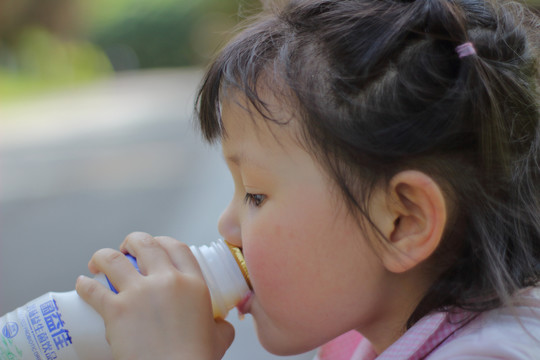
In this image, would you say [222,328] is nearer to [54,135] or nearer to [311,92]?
[311,92]


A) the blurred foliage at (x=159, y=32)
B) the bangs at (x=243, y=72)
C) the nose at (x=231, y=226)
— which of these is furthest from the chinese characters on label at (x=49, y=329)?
the blurred foliage at (x=159, y=32)

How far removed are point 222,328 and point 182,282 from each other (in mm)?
125

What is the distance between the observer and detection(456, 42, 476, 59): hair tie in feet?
3.17

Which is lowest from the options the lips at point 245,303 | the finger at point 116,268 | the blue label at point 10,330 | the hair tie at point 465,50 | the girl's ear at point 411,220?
the lips at point 245,303

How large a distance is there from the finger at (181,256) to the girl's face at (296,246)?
0.32 ft

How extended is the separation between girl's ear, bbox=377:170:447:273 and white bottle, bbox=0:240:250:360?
0.90 ft

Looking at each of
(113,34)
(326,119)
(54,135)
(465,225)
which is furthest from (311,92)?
(113,34)

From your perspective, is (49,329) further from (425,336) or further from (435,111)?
(435,111)

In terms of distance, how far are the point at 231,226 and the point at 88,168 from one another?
16.5ft

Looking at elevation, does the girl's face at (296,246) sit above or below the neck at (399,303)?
above

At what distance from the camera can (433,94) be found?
965 mm

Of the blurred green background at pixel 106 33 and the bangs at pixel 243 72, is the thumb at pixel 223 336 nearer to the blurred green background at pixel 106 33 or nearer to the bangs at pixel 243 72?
the bangs at pixel 243 72

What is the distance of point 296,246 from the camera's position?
104 cm

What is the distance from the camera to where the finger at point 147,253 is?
1.11 meters
